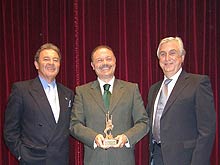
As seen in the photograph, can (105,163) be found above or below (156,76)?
below

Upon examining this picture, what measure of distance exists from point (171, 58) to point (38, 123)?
1148mm

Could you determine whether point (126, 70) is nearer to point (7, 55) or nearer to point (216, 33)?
point (216, 33)

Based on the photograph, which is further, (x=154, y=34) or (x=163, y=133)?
(x=154, y=34)

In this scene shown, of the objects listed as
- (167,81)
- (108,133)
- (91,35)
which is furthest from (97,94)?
(91,35)

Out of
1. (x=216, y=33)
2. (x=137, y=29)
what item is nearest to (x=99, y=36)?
(x=137, y=29)

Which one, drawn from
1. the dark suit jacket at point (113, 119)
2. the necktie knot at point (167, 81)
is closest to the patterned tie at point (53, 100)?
the dark suit jacket at point (113, 119)

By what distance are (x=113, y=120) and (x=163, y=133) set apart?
1.25ft

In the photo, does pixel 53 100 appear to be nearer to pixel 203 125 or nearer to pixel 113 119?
pixel 113 119

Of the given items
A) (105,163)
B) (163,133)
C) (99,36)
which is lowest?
(105,163)

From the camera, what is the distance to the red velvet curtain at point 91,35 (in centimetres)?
385

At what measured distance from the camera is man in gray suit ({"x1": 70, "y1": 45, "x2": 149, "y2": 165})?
260 centimetres

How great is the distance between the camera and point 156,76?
3865 millimetres

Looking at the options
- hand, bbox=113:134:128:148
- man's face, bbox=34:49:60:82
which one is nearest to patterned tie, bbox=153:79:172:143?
hand, bbox=113:134:128:148

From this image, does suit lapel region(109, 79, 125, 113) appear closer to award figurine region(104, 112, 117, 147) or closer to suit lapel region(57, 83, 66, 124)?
award figurine region(104, 112, 117, 147)
